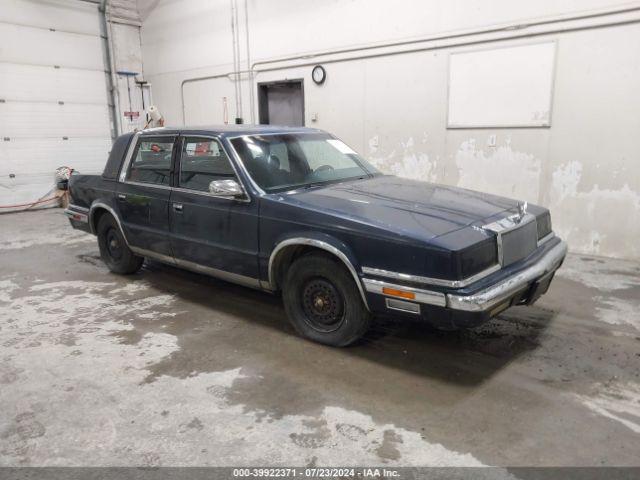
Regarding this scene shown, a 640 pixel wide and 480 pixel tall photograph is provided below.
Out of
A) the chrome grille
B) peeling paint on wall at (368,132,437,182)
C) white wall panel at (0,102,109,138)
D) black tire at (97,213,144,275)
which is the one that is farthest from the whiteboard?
white wall panel at (0,102,109,138)

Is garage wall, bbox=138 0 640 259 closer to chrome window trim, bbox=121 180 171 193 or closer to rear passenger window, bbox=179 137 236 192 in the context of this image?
rear passenger window, bbox=179 137 236 192

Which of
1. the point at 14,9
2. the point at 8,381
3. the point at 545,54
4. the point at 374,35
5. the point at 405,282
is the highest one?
the point at 14,9

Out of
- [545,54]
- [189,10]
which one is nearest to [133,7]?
[189,10]

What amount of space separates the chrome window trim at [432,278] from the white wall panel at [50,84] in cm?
994

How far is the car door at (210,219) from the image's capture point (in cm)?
371

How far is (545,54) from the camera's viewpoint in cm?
579

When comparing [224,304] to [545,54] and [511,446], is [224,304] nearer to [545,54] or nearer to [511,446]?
[511,446]

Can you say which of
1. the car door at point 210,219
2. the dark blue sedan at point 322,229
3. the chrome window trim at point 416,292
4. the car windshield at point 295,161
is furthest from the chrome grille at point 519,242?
the car door at point 210,219

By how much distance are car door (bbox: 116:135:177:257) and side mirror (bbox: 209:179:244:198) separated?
2.84ft

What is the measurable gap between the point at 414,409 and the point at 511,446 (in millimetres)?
539

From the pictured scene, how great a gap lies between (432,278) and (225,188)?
5.58 ft

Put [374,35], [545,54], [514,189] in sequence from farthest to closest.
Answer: [374,35]
[514,189]
[545,54]

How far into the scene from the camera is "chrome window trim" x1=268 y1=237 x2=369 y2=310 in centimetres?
307

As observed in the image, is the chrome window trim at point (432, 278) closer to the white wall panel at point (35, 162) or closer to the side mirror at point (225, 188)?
the side mirror at point (225, 188)
